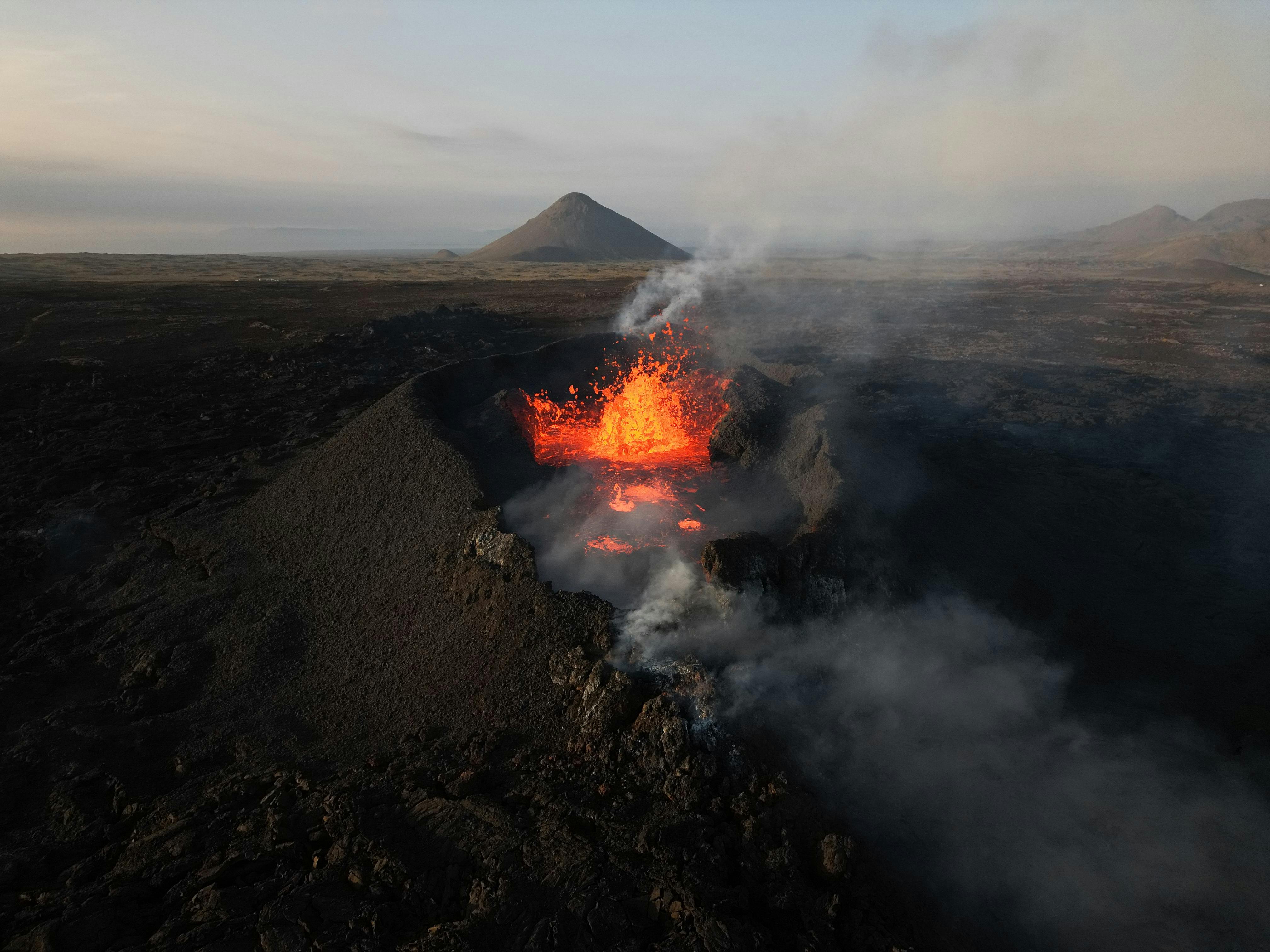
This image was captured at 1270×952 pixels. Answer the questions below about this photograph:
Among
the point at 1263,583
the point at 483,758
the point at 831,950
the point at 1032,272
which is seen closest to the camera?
the point at 831,950

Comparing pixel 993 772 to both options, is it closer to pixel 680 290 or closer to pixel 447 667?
pixel 447 667

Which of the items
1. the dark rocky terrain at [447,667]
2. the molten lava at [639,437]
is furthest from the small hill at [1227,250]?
the molten lava at [639,437]

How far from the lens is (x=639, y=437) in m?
17.3

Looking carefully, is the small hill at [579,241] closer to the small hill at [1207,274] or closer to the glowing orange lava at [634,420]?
the small hill at [1207,274]

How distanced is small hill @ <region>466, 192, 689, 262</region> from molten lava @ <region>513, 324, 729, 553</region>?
11869 cm

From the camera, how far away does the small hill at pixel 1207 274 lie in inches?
2781

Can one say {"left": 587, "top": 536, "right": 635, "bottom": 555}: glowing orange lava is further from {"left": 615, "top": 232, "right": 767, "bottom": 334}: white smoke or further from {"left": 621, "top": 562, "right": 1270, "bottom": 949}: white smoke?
{"left": 615, "top": 232, "right": 767, "bottom": 334}: white smoke

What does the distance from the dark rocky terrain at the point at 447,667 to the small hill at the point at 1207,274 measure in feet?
216

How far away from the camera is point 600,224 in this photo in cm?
15512

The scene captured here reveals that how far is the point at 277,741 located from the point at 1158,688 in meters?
13.8

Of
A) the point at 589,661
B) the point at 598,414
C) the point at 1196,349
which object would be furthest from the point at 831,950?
the point at 1196,349

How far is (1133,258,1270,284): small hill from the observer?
70625 millimetres

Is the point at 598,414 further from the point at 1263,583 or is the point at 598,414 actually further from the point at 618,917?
the point at 1263,583

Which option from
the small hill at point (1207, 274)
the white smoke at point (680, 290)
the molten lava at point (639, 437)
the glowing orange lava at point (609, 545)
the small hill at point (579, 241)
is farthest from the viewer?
the small hill at point (579, 241)
